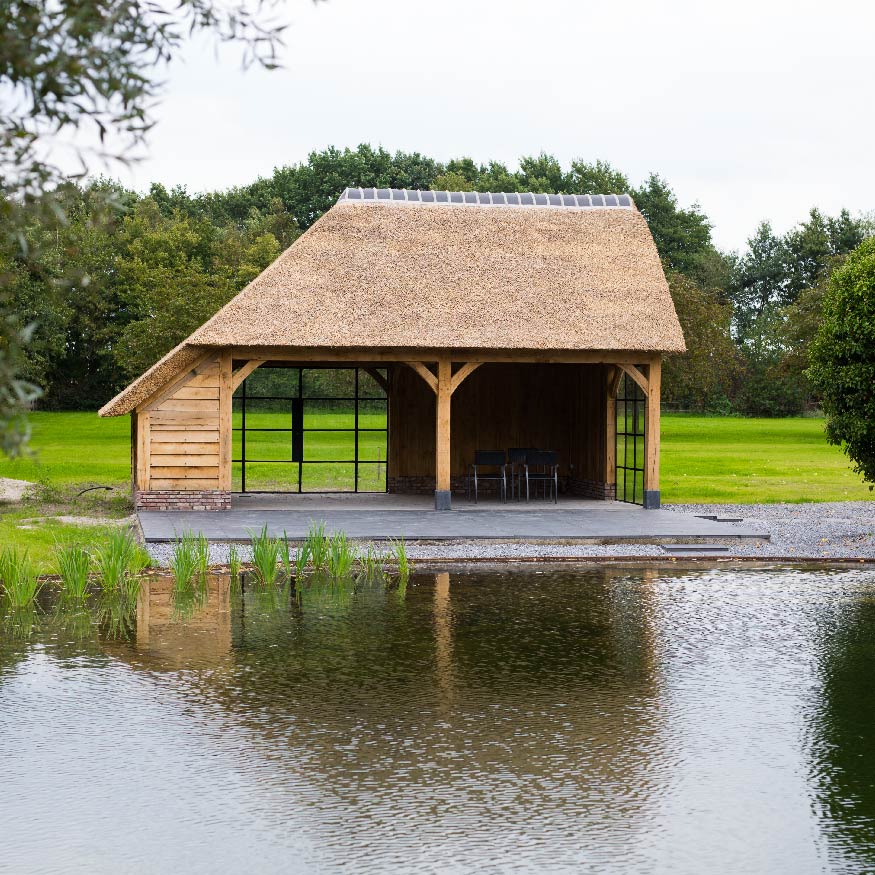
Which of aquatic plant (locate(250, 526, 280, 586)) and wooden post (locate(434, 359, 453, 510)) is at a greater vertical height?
wooden post (locate(434, 359, 453, 510))

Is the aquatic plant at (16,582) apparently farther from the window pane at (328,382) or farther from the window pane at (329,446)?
the window pane at (328,382)

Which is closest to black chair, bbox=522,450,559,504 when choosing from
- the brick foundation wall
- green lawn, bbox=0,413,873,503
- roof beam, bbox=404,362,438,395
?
green lawn, bbox=0,413,873,503

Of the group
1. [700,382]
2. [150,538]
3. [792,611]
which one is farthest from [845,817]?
[700,382]

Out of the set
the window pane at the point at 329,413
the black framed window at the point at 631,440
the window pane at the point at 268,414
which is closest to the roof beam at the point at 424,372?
the black framed window at the point at 631,440

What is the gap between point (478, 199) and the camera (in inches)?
938

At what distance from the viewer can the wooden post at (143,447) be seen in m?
19.8

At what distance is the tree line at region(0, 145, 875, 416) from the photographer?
41.9m

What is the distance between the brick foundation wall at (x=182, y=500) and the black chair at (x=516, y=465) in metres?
5.43

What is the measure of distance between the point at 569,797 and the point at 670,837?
694 mm

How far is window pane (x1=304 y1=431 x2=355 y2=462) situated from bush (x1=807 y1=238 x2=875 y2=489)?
22.3 m

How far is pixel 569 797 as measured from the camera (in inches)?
258

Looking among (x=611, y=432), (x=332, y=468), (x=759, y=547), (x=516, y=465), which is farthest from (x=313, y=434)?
(x=759, y=547)

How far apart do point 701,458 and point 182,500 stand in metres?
20.9

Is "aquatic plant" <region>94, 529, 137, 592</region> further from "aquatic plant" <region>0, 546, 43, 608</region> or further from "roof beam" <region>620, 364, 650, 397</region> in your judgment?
"roof beam" <region>620, 364, 650, 397</region>
